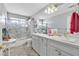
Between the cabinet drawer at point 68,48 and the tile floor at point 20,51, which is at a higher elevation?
the cabinet drawer at point 68,48

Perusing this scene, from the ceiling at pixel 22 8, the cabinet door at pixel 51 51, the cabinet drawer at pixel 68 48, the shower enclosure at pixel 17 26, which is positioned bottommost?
the cabinet door at pixel 51 51

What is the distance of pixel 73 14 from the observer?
183 cm

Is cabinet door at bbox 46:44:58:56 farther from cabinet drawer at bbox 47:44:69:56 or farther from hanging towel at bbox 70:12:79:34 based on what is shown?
hanging towel at bbox 70:12:79:34

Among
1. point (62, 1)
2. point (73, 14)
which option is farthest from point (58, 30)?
point (62, 1)

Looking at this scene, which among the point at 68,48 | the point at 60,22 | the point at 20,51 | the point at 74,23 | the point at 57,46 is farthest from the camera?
the point at 60,22

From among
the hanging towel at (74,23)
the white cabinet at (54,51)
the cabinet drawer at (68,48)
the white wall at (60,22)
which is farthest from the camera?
the white wall at (60,22)

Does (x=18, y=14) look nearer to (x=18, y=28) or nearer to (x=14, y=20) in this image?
(x=14, y=20)

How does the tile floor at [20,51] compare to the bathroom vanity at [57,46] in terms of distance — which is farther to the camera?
the tile floor at [20,51]

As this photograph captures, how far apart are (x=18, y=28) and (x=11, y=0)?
50 cm

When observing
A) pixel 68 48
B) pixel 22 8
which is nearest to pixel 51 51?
pixel 68 48

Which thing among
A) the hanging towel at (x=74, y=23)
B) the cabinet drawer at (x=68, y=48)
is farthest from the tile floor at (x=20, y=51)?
the hanging towel at (x=74, y=23)

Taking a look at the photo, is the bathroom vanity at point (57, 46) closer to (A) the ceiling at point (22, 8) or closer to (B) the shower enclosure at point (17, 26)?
(B) the shower enclosure at point (17, 26)

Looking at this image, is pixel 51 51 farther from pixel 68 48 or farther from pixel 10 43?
pixel 10 43

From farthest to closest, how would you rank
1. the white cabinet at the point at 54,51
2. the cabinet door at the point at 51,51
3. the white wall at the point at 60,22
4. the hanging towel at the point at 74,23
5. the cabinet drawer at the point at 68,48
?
1. the white wall at the point at 60,22
2. the hanging towel at the point at 74,23
3. the cabinet door at the point at 51,51
4. the white cabinet at the point at 54,51
5. the cabinet drawer at the point at 68,48
